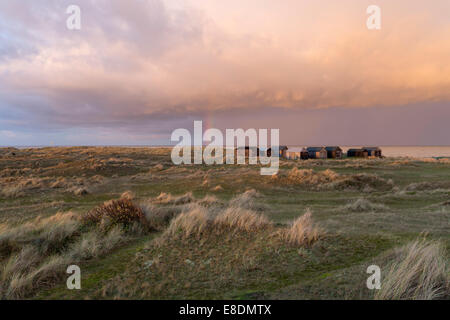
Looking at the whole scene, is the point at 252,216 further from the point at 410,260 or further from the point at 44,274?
the point at 44,274

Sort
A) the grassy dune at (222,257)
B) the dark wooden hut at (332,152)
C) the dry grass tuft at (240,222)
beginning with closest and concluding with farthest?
A: the grassy dune at (222,257)
the dry grass tuft at (240,222)
the dark wooden hut at (332,152)

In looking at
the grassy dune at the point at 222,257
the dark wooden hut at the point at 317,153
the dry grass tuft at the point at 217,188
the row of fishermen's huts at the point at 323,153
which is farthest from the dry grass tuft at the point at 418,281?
the dark wooden hut at the point at 317,153

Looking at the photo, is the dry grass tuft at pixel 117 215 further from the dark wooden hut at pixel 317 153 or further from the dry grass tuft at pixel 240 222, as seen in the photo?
the dark wooden hut at pixel 317 153

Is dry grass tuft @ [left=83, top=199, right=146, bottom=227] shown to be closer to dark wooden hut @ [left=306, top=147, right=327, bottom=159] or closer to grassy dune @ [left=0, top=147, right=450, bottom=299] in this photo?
grassy dune @ [left=0, top=147, right=450, bottom=299]

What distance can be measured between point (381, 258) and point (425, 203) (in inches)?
524

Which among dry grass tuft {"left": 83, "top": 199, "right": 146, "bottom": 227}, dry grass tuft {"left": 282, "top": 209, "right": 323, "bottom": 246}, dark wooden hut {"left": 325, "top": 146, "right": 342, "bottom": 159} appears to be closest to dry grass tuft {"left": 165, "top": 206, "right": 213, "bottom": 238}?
dry grass tuft {"left": 83, "top": 199, "right": 146, "bottom": 227}

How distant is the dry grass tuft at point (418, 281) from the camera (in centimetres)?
371

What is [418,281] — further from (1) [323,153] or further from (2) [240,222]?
(1) [323,153]

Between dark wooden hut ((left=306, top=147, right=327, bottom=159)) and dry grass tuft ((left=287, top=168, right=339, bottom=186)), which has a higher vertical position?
dark wooden hut ((left=306, top=147, right=327, bottom=159))

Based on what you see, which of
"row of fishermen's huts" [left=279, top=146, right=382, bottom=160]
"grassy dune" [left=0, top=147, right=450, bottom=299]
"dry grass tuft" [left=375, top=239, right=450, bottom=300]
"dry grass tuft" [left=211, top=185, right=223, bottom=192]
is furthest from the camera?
"row of fishermen's huts" [left=279, top=146, right=382, bottom=160]

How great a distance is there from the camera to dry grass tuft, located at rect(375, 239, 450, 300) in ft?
12.2

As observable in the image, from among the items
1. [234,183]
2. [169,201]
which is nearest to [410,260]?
[169,201]

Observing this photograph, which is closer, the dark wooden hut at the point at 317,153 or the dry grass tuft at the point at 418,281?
the dry grass tuft at the point at 418,281
